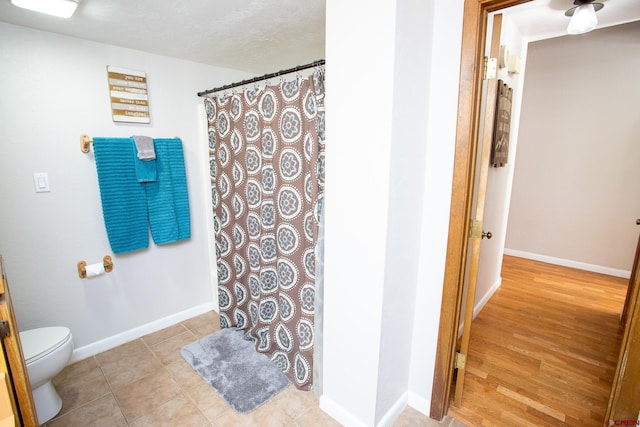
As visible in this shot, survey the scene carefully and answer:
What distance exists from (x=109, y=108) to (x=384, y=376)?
2392 mm

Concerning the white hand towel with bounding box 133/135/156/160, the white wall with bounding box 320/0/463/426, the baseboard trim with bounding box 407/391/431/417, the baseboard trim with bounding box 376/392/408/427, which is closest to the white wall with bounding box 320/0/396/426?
the white wall with bounding box 320/0/463/426

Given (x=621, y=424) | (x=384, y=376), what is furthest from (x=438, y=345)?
(x=621, y=424)

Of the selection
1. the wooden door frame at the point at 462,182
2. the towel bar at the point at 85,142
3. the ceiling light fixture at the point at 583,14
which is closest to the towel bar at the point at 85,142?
the towel bar at the point at 85,142

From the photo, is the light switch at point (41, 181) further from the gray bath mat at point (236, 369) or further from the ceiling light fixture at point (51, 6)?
the gray bath mat at point (236, 369)

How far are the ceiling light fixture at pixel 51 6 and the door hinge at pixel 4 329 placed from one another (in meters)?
1.39

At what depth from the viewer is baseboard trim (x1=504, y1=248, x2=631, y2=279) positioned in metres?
3.42

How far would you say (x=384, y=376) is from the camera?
4.85ft

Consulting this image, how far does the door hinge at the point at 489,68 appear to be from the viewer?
137cm

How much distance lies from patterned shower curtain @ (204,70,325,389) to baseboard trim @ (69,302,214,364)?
0.42m

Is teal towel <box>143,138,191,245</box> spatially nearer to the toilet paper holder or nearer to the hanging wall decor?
the toilet paper holder

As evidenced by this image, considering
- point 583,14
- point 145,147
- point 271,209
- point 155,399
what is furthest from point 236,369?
point 583,14

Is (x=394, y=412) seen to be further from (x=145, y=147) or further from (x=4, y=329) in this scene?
(x=145, y=147)

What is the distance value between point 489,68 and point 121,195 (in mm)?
2331

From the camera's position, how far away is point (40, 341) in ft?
5.53
